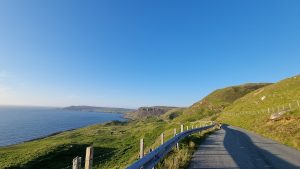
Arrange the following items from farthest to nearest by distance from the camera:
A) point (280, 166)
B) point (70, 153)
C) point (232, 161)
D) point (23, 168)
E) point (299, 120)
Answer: point (70, 153) < point (23, 168) < point (299, 120) < point (232, 161) < point (280, 166)

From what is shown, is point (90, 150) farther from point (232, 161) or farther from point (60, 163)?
point (60, 163)

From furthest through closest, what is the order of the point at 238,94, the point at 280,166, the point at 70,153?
1. the point at 238,94
2. the point at 70,153
3. the point at 280,166

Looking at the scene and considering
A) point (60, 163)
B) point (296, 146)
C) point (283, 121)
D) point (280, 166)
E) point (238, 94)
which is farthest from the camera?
point (238, 94)

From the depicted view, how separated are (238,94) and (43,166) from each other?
148540mm

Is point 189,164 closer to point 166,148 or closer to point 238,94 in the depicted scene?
point 166,148

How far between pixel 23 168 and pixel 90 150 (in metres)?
40.2

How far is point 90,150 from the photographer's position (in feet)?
19.0

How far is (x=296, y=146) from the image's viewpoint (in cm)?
1881

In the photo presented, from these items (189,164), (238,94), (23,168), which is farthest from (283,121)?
(238,94)

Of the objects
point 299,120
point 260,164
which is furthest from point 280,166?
point 299,120

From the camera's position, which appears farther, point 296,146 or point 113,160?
point 113,160

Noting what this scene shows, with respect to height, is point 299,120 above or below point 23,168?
above

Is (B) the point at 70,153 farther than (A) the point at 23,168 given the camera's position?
Yes

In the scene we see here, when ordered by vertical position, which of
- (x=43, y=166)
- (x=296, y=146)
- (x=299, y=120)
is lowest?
(x=43, y=166)
